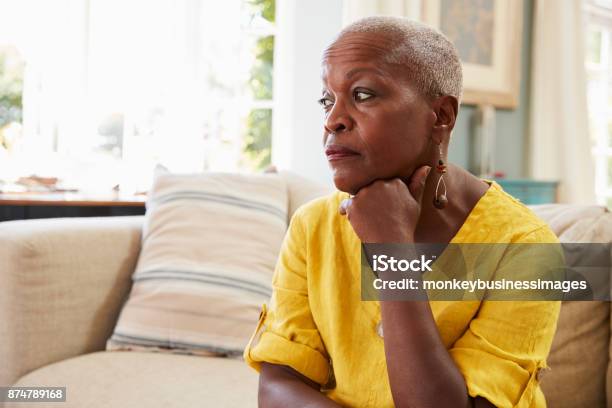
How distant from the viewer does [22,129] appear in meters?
3.27

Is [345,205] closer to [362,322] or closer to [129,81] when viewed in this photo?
[362,322]

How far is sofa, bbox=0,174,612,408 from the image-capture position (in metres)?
1.40

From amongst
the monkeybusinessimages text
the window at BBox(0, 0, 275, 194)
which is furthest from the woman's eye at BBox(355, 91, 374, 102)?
the window at BBox(0, 0, 275, 194)

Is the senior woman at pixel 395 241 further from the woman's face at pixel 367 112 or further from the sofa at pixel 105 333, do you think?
the sofa at pixel 105 333

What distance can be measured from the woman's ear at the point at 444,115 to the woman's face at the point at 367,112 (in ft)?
0.08

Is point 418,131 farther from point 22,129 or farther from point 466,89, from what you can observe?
point 466,89

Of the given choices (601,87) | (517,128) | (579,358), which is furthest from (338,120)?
(601,87)

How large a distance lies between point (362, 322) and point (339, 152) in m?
0.29

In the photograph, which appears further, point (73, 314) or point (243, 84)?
point (243, 84)

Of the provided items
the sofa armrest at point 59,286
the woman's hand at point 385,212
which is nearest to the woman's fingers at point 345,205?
the woman's hand at point 385,212

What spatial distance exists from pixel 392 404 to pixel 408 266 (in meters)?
0.23

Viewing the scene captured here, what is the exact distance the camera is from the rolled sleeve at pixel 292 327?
108cm

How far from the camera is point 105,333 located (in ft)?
6.28

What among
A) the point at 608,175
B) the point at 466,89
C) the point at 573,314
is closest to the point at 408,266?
the point at 573,314
